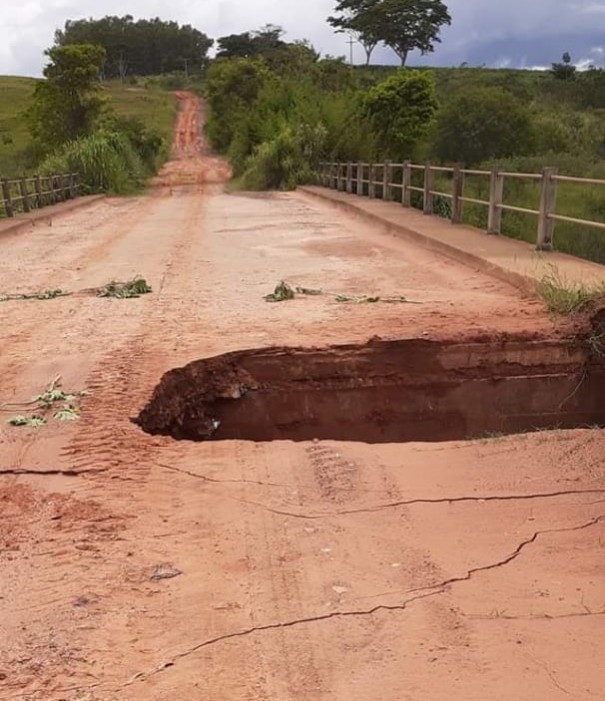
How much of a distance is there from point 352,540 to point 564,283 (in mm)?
5012

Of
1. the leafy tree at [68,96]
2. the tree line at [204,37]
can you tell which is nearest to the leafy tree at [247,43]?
the tree line at [204,37]

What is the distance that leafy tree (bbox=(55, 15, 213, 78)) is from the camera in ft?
356

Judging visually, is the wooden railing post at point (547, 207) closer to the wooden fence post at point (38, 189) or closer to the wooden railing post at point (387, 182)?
the wooden railing post at point (387, 182)

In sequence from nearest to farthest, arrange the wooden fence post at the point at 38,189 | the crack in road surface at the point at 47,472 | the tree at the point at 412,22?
the crack in road surface at the point at 47,472, the wooden fence post at the point at 38,189, the tree at the point at 412,22

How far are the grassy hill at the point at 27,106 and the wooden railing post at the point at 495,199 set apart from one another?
33573 millimetres

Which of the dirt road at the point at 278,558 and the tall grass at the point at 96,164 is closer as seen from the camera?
the dirt road at the point at 278,558

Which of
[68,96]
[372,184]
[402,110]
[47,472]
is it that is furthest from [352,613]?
[68,96]

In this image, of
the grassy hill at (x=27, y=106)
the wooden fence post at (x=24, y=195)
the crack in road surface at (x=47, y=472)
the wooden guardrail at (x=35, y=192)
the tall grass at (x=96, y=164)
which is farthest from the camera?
the grassy hill at (x=27, y=106)

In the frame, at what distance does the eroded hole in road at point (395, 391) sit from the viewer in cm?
623

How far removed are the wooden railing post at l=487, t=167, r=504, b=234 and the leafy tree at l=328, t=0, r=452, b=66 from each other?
5464cm

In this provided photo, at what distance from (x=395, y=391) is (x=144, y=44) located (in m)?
117

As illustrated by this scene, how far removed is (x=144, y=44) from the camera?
373 feet

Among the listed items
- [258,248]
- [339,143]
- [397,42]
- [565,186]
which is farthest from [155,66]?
[258,248]

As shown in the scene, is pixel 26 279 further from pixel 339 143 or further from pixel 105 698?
pixel 339 143
